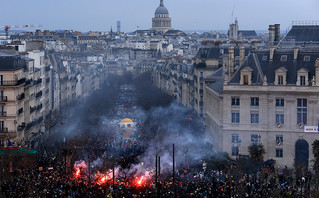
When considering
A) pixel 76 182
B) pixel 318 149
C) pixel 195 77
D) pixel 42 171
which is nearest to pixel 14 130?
pixel 42 171

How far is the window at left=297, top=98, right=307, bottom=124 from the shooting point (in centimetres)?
6366

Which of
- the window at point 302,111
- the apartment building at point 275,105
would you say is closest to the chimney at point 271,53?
the apartment building at point 275,105

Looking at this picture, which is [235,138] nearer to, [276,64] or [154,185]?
[276,64]

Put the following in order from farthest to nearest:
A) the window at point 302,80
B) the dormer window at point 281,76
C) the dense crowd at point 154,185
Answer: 1. the dormer window at point 281,76
2. the window at point 302,80
3. the dense crowd at point 154,185

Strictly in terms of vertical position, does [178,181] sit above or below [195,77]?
below

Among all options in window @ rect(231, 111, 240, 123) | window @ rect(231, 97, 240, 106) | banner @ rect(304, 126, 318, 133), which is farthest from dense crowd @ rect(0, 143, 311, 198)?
window @ rect(231, 97, 240, 106)

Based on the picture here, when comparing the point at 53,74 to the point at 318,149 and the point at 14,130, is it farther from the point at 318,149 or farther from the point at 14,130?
the point at 318,149

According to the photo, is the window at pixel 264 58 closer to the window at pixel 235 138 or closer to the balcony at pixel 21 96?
the window at pixel 235 138

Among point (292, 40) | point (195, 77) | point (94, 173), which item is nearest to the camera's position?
point (94, 173)

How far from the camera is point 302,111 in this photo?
209 ft

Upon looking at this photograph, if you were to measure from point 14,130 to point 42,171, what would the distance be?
11961mm

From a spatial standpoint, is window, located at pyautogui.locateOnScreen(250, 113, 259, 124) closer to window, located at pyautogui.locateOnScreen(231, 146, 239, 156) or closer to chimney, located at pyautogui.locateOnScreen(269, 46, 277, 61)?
window, located at pyautogui.locateOnScreen(231, 146, 239, 156)

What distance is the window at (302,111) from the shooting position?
63656 mm

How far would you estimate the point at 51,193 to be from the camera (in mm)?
49094
